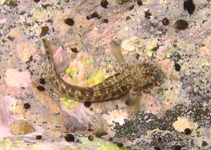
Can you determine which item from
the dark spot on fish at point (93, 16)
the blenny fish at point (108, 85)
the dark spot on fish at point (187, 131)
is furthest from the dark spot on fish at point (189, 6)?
the dark spot on fish at point (187, 131)

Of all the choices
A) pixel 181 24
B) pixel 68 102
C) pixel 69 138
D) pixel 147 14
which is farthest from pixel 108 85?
pixel 181 24

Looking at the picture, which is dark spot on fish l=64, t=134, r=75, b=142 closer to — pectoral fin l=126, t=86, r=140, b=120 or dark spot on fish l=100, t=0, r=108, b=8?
pectoral fin l=126, t=86, r=140, b=120

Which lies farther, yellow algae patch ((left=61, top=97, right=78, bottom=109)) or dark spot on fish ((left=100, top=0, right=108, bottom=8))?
yellow algae patch ((left=61, top=97, right=78, bottom=109))

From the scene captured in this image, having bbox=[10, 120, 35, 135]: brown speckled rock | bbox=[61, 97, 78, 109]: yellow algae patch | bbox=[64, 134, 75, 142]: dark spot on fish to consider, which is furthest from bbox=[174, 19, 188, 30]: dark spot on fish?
bbox=[10, 120, 35, 135]: brown speckled rock

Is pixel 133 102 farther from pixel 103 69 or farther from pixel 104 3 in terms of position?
pixel 104 3

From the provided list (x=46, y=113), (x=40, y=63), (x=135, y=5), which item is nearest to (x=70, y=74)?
(x=40, y=63)

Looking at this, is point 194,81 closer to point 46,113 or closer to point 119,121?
point 119,121
